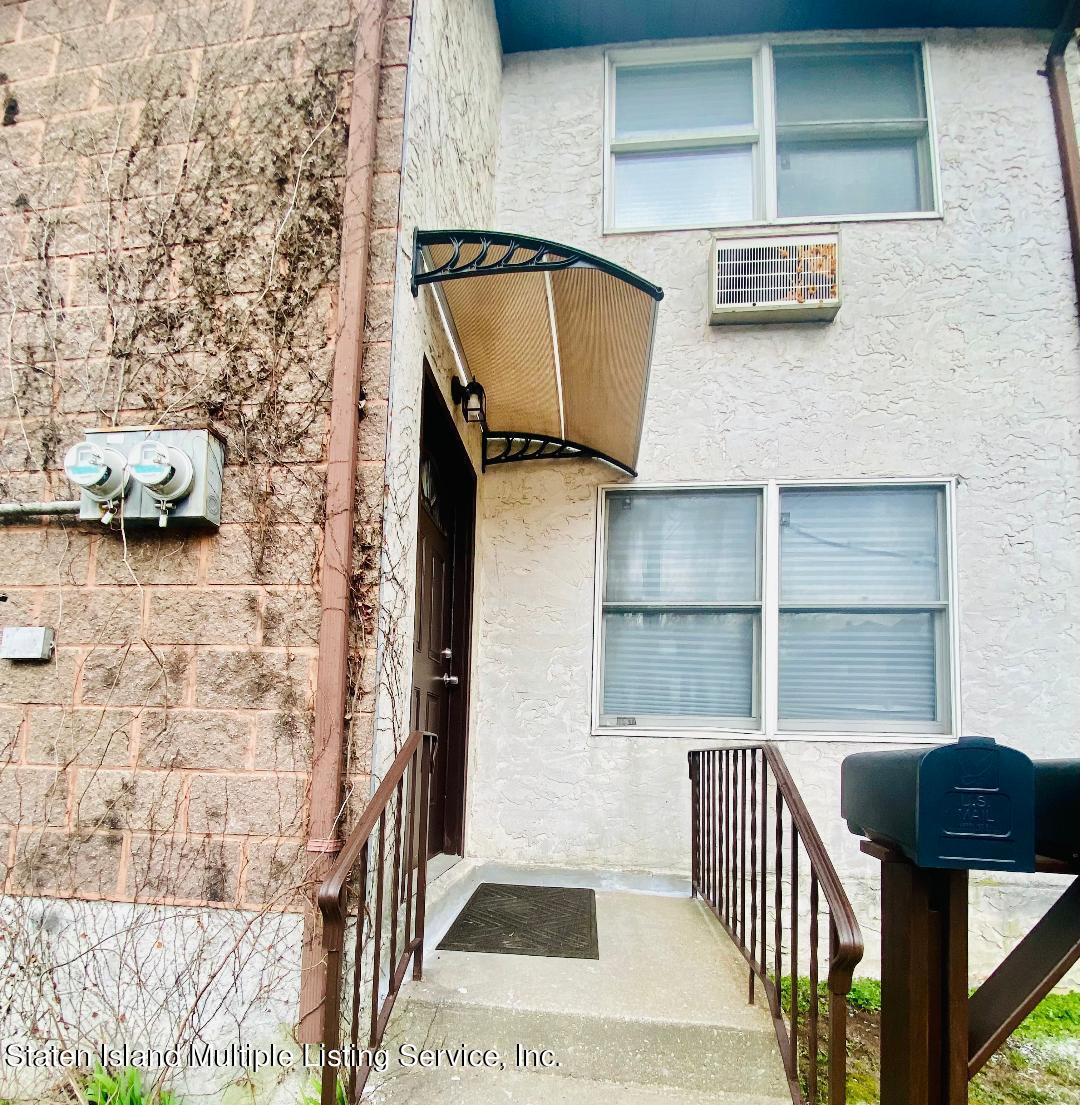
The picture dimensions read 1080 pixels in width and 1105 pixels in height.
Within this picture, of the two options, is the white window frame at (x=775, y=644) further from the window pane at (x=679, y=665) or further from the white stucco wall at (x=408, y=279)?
the white stucco wall at (x=408, y=279)

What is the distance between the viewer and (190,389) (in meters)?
2.54

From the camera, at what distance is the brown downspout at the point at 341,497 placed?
2.17 metres

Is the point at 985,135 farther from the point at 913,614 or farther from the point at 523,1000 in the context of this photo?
the point at 523,1000

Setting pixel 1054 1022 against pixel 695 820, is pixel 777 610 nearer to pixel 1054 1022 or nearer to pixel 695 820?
pixel 695 820

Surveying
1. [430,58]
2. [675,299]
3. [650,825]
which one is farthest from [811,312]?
[650,825]

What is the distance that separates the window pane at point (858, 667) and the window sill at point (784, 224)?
2168 mm

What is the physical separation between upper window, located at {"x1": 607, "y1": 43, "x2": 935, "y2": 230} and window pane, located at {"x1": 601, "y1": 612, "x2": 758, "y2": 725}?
228 cm

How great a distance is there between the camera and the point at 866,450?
385cm

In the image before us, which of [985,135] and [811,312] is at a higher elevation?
[985,135]

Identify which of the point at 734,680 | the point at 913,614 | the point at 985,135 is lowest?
the point at 734,680

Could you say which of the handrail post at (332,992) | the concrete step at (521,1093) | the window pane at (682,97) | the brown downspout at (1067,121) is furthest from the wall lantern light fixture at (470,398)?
the brown downspout at (1067,121)

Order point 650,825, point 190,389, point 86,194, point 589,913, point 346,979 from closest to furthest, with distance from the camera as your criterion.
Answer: point 346,979 → point 190,389 → point 86,194 → point 589,913 → point 650,825

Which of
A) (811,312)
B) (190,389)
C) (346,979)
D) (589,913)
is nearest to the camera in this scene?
(346,979)

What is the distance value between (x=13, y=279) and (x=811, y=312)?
143 inches
